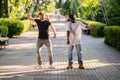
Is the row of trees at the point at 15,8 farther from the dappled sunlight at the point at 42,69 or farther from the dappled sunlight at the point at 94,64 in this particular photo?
the dappled sunlight at the point at 42,69

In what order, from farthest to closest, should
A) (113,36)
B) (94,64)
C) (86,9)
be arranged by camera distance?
(86,9) < (113,36) < (94,64)

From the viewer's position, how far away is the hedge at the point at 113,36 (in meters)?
18.4

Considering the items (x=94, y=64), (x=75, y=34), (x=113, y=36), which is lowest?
(x=94, y=64)

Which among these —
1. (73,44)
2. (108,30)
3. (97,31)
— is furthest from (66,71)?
(97,31)

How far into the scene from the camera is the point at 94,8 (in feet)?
177

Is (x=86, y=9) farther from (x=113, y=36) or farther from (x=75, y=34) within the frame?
(x=75, y=34)

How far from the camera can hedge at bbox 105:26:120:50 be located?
18.4 meters

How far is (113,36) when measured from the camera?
1961 cm

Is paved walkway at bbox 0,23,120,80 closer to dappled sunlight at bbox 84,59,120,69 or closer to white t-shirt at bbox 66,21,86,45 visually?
dappled sunlight at bbox 84,59,120,69

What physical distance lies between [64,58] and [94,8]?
3945cm

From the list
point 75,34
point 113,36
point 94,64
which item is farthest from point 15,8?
point 75,34

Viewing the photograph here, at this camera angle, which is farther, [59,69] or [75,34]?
[59,69]

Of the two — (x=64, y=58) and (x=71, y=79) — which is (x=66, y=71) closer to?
(x=71, y=79)

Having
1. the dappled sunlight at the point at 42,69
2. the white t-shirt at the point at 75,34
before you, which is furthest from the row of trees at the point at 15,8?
the white t-shirt at the point at 75,34
